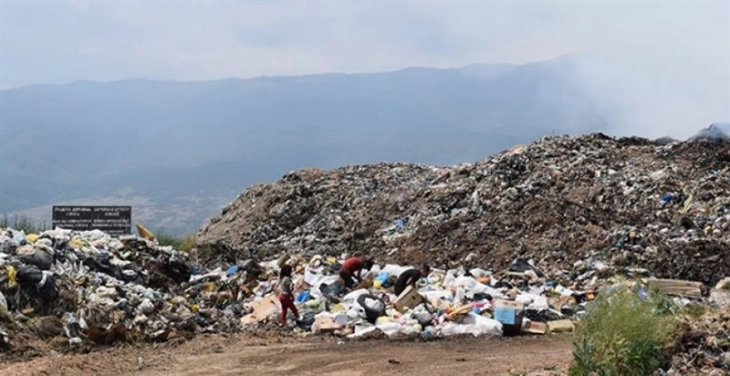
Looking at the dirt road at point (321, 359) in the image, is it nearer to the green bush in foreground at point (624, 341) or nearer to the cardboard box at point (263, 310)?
the cardboard box at point (263, 310)

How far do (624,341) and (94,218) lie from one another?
50.3 ft

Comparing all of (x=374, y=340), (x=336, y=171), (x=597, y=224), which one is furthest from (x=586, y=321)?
(x=336, y=171)

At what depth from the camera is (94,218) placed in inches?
763

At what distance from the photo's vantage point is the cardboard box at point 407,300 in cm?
1194

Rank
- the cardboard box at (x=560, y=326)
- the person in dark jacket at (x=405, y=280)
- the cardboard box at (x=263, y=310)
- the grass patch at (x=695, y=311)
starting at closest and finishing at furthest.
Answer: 1. the grass patch at (x=695, y=311)
2. the cardboard box at (x=560, y=326)
3. the cardboard box at (x=263, y=310)
4. the person in dark jacket at (x=405, y=280)

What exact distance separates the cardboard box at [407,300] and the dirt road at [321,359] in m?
1.25

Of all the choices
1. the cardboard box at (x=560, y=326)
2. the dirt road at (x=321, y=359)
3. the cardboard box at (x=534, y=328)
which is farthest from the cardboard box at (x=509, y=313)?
the cardboard box at (x=560, y=326)

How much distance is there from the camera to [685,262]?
14.6 metres

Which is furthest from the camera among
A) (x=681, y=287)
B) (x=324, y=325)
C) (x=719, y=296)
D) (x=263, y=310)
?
(x=681, y=287)

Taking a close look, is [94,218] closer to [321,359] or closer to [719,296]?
[321,359]

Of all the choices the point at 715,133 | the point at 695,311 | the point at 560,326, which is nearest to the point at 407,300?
the point at 560,326

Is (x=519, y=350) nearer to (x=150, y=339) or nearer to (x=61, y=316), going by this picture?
(x=150, y=339)

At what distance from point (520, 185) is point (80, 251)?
11.1m

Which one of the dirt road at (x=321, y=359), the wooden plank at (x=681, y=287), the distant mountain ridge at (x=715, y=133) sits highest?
the distant mountain ridge at (x=715, y=133)
